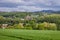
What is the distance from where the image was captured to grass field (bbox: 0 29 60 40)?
187cm

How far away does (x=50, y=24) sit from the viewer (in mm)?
1925

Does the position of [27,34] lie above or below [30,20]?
below

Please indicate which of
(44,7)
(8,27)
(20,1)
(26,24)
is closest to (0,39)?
(8,27)

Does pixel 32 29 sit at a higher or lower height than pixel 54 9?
lower

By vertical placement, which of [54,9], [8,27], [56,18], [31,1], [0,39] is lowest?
[0,39]

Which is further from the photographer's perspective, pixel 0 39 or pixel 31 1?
pixel 31 1

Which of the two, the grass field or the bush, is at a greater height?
the bush

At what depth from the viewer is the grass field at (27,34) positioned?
1.87 metres

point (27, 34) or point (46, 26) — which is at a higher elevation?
point (46, 26)

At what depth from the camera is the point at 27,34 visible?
191 centimetres

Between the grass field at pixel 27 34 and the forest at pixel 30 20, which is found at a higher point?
the forest at pixel 30 20

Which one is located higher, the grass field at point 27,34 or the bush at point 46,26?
the bush at point 46,26

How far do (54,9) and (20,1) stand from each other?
55 cm

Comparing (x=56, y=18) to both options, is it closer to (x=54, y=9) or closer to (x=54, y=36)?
(x=54, y=9)
